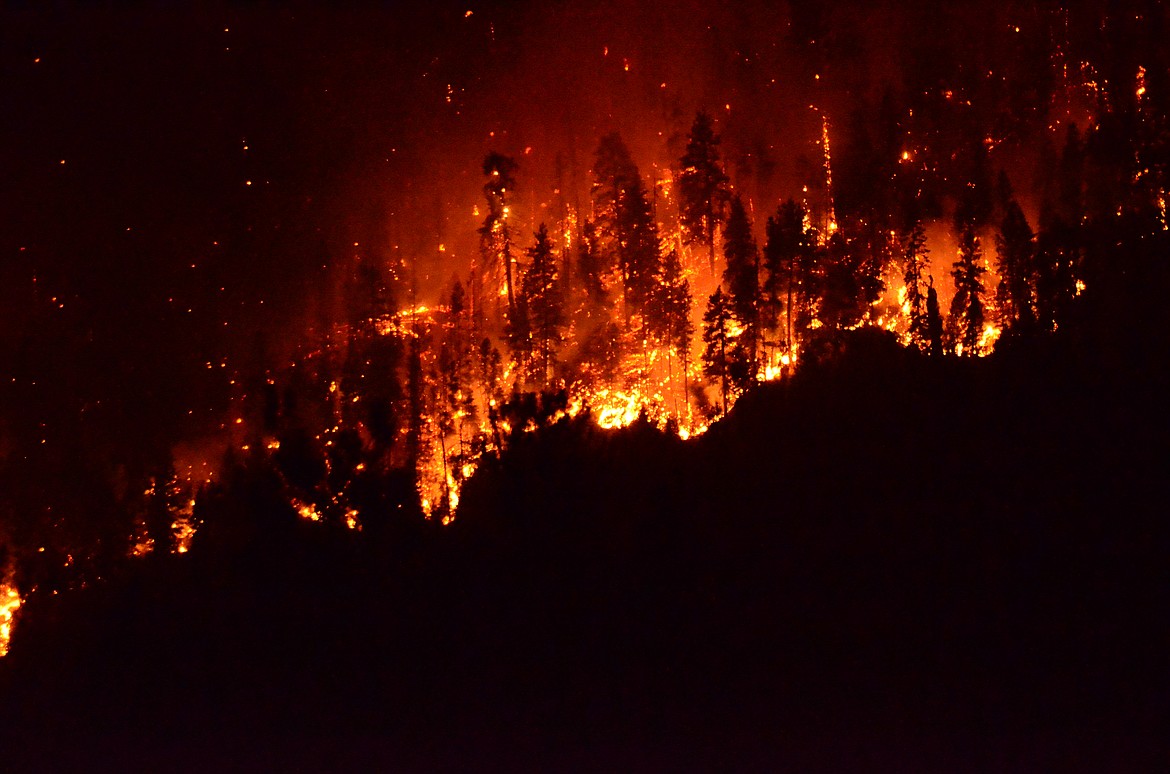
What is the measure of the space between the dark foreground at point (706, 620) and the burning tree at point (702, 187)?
2325cm

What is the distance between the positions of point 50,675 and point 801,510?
96.6 feet

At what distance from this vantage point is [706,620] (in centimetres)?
2342

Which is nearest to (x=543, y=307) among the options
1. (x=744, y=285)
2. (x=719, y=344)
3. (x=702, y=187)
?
(x=719, y=344)

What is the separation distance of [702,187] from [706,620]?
113 feet

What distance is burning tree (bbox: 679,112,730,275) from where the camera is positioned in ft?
164

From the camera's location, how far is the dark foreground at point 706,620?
62.1ft

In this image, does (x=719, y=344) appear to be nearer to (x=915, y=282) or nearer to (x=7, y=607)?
(x=915, y=282)

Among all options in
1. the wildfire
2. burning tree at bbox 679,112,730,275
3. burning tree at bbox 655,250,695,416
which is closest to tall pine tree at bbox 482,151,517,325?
burning tree at bbox 655,250,695,416

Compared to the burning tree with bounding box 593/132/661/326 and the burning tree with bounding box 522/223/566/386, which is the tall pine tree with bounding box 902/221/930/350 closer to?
the burning tree with bounding box 593/132/661/326

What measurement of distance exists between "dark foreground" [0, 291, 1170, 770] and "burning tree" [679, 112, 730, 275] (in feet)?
76.3

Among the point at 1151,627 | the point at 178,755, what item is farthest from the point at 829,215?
the point at 178,755

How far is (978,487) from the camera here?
2811cm

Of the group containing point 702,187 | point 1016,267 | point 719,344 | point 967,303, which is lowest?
point 719,344

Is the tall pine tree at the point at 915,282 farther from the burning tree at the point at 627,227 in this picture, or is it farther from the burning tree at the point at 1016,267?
the burning tree at the point at 627,227
